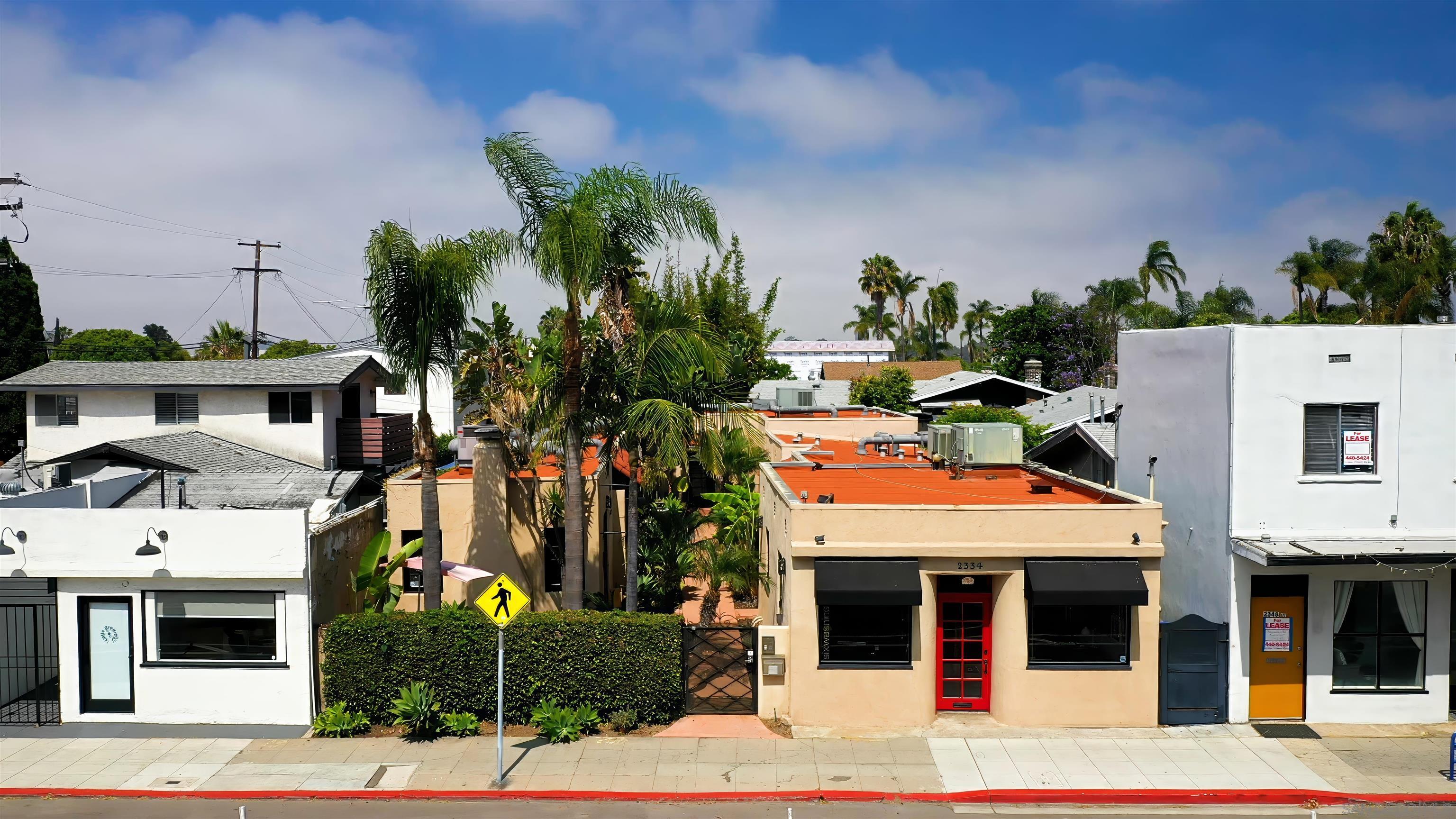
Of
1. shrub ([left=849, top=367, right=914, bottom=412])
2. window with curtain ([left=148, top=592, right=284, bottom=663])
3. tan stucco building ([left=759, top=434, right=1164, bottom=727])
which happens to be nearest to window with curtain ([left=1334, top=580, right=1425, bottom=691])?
tan stucco building ([left=759, top=434, right=1164, bottom=727])

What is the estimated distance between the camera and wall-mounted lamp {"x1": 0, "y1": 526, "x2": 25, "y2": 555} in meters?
14.4

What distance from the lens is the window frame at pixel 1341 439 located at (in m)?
14.8

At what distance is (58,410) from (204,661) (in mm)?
16595

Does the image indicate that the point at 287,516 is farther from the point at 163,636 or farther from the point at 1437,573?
the point at 1437,573

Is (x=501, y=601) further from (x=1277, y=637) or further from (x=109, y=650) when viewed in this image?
(x=1277, y=637)

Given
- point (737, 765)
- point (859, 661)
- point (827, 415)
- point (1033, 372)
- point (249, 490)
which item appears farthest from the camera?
point (1033, 372)

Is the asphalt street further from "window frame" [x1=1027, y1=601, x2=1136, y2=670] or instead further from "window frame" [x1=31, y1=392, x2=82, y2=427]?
"window frame" [x1=31, y1=392, x2=82, y2=427]

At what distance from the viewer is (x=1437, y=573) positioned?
1473 centimetres

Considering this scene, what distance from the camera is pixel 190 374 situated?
26906mm

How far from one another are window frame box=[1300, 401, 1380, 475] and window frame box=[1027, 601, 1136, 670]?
3.63 m

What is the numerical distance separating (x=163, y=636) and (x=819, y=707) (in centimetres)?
1003

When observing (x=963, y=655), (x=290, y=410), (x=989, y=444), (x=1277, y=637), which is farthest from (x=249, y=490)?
(x=1277, y=637)

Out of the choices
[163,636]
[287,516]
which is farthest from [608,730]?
[163,636]

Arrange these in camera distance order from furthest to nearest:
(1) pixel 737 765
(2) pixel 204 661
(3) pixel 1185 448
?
(3) pixel 1185 448 < (2) pixel 204 661 < (1) pixel 737 765
